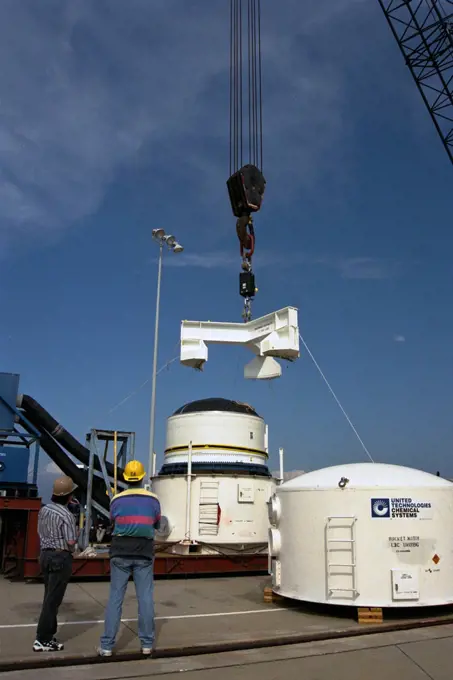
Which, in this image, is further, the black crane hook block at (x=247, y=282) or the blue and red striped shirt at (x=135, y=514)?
the black crane hook block at (x=247, y=282)

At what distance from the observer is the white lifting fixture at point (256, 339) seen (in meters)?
17.4

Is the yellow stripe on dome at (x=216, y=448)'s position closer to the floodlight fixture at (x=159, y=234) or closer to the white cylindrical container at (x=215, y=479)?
the white cylindrical container at (x=215, y=479)

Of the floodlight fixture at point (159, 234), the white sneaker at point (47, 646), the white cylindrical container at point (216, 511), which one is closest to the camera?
the white sneaker at point (47, 646)

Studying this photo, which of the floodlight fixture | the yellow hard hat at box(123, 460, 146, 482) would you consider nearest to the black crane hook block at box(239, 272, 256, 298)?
the floodlight fixture

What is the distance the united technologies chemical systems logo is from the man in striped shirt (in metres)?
4.63

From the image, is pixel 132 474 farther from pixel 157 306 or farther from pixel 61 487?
pixel 157 306

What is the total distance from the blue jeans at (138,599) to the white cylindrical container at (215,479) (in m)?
9.25

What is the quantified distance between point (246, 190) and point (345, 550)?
38.9 feet

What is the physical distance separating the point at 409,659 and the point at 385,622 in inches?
75.9

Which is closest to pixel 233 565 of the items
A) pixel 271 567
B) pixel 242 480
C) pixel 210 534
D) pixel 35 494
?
pixel 210 534

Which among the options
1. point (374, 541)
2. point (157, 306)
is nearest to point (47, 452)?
point (157, 306)

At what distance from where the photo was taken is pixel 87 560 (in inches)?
528

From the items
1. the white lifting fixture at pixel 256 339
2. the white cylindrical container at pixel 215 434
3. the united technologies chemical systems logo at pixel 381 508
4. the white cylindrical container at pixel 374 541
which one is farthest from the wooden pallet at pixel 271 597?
the white lifting fixture at pixel 256 339

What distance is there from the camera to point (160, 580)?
1431 centimetres
